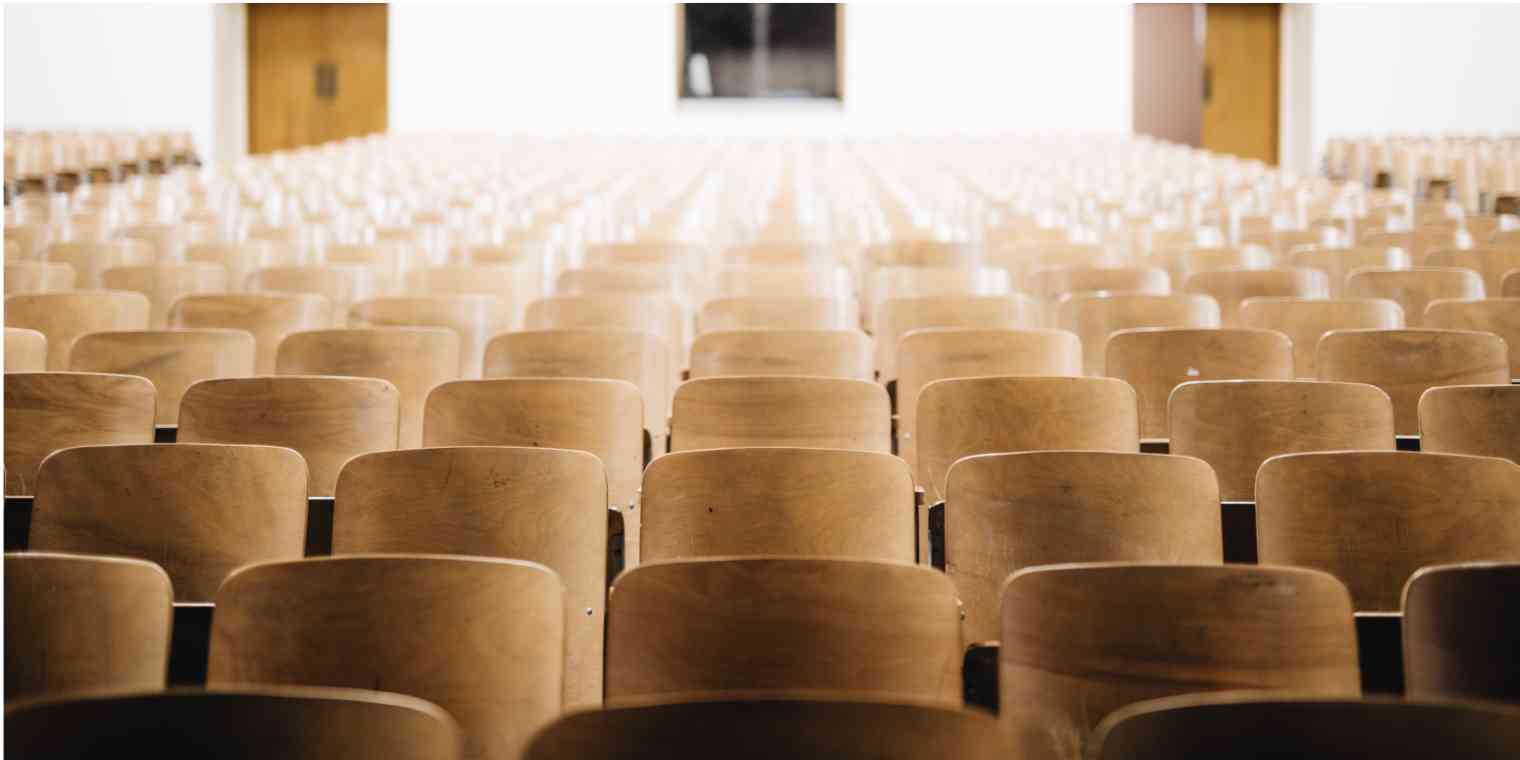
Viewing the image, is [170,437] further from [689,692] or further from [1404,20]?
[1404,20]

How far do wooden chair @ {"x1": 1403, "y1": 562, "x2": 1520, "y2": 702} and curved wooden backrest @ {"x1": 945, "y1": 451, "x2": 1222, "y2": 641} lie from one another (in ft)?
1.51

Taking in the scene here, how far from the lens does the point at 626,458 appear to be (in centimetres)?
281

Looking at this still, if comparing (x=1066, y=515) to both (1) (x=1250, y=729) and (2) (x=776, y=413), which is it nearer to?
(2) (x=776, y=413)

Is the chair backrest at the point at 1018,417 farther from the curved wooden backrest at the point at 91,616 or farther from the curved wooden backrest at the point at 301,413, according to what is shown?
the curved wooden backrest at the point at 91,616

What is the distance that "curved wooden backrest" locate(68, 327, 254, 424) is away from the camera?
3395 mm

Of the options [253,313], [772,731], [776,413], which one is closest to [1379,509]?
[776,413]

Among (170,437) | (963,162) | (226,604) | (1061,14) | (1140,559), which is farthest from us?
(1061,14)

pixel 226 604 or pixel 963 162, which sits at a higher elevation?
pixel 963 162

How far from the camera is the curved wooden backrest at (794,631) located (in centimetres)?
169

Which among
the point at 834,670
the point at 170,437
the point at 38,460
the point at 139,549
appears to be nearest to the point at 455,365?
the point at 170,437

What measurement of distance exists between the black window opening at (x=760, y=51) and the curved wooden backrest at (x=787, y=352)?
18.4 metres

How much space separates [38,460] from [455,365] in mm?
965

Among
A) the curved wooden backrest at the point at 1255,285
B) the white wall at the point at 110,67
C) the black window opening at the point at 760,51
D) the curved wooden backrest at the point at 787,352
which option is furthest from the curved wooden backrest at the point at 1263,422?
the black window opening at the point at 760,51


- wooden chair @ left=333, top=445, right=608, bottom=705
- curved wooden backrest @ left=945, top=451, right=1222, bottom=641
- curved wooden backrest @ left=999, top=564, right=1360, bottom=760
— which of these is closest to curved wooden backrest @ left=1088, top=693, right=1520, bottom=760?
curved wooden backrest @ left=999, top=564, right=1360, bottom=760
